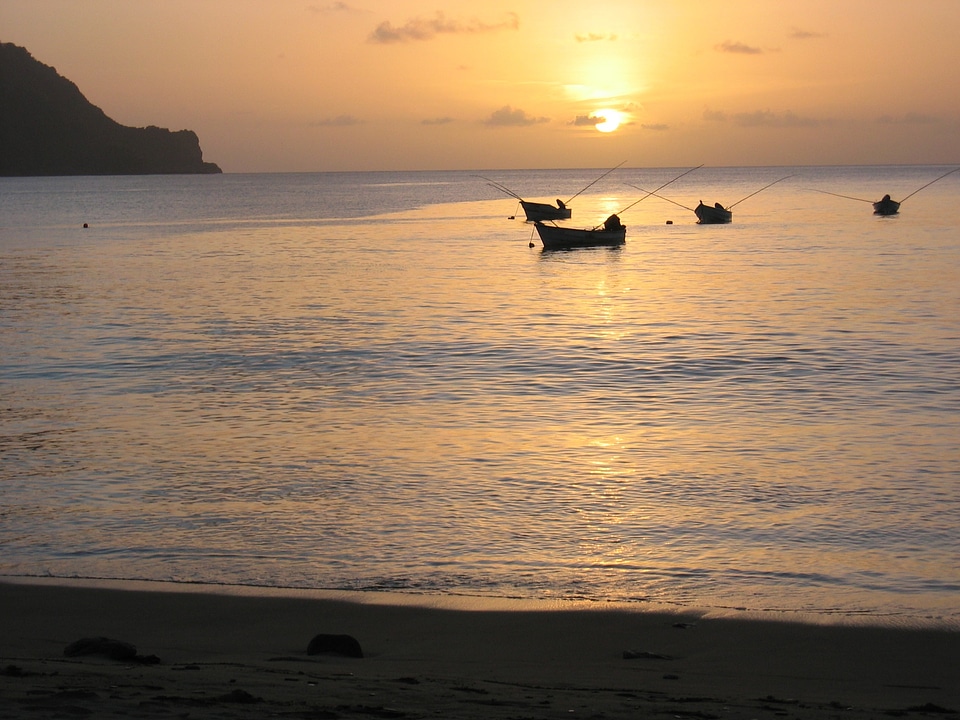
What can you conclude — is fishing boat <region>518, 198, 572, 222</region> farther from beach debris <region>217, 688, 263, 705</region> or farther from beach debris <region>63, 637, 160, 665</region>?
beach debris <region>217, 688, 263, 705</region>

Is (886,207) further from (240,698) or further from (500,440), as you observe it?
(240,698)

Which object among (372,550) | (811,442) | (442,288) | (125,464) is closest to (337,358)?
(125,464)

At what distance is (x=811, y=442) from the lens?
12.1 metres

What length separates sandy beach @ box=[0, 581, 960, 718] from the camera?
4.67 m

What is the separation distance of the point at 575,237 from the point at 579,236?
0.20 metres

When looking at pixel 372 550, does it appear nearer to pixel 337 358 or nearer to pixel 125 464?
pixel 125 464

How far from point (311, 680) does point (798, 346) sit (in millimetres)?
16546

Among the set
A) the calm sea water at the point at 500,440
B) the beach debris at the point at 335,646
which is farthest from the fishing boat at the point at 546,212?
the beach debris at the point at 335,646

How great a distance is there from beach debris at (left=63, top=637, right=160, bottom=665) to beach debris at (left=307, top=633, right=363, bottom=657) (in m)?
0.84

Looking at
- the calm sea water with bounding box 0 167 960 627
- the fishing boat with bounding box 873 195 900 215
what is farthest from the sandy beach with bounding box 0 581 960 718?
the fishing boat with bounding box 873 195 900 215

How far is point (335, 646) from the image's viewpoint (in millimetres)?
5941

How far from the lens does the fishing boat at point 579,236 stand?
153ft

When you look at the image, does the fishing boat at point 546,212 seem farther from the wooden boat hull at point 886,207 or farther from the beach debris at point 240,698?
the beach debris at point 240,698

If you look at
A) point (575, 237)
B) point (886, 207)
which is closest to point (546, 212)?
point (575, 237)
